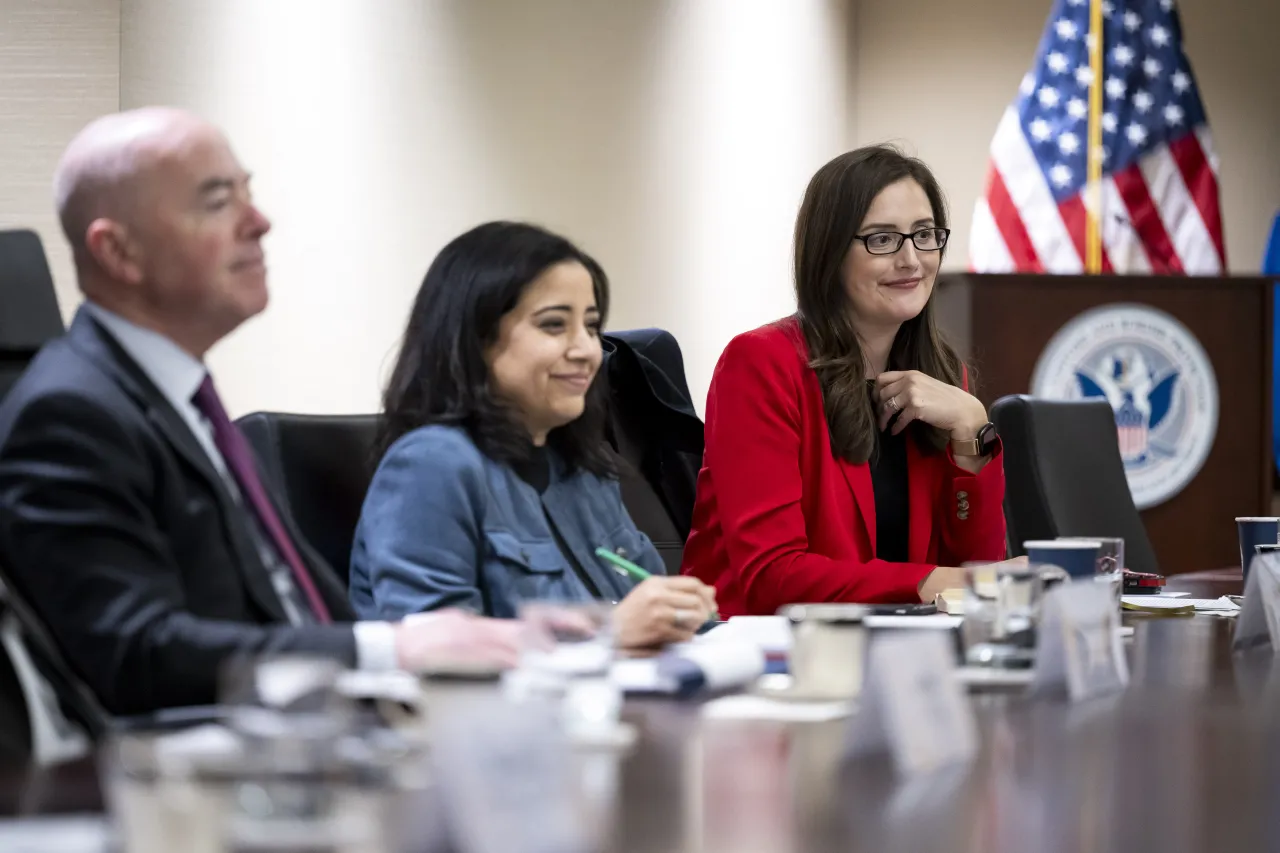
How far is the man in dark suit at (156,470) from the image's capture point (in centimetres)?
135

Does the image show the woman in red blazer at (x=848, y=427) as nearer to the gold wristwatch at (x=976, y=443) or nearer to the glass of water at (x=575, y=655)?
the gold wristwatch at (x=976, y=443)

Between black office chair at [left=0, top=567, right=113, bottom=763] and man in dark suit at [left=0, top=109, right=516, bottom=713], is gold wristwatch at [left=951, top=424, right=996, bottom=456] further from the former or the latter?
black office chair at [left=0, top=567, right=113, bottom=763]

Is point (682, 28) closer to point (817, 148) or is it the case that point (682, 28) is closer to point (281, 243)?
point (817, 148)

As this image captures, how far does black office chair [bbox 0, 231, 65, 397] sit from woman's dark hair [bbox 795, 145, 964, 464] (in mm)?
1266

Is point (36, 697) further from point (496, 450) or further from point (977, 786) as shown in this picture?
point (496, 450)

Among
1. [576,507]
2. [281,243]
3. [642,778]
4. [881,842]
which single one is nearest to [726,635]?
[576,507]

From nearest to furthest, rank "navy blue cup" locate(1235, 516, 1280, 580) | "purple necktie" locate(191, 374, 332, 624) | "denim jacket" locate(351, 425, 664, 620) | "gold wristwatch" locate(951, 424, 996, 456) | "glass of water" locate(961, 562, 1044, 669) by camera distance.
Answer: "glass of water" locate(961, 562, 1044, 669) → "purple necktie" locate(191, 374, 332, 624) → "denim jacket" locate(351, 425, 664, 620) → "navy blue cup" locate(1235, 516, 1280, 580) → "gold wristwatch" locate(951, 424, 996, 456)

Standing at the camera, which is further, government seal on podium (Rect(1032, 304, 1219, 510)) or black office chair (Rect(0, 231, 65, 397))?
government seal on podium (Rect(1032, 304, 1219, 510))

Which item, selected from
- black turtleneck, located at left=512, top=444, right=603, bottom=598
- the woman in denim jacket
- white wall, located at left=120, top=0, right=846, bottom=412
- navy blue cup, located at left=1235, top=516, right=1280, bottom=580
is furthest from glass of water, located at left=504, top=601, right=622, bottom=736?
white wall, located at left=120, top=0, right=846, bottom=412

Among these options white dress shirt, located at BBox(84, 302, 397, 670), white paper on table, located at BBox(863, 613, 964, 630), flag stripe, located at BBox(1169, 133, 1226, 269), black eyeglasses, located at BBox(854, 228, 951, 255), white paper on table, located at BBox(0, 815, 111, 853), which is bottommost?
white paper on table, located at BBox(863, 613, 964, 630)

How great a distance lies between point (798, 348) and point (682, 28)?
2355 mm

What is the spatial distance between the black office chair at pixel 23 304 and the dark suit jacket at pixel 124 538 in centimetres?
25

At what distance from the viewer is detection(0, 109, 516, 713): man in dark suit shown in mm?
1346

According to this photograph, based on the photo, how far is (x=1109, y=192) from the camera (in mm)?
5668
